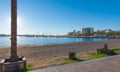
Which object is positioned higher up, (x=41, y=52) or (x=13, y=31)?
(x=13, y=31)

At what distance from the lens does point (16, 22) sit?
872cm

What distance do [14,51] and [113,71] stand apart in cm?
492

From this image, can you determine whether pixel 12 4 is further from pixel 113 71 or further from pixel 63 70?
pixel 113 71

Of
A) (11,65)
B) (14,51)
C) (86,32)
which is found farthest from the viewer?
(86,32)

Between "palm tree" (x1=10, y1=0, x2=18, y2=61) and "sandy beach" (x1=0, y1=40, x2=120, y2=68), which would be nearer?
"palm tree" (x1=10, y1=0, x2=18, y2=61)

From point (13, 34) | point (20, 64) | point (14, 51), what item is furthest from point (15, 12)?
point (20, 64)

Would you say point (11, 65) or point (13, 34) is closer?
point (11, 65)

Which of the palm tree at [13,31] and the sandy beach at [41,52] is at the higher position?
the palm tree at [13,31]

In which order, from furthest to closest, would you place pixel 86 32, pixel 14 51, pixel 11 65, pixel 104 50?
pixel 86 32
pixel 104 50
pixel 14 51
pixel 11 65

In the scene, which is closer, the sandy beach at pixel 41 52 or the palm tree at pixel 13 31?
the palm tree at pixel 13 31

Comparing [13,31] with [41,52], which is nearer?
[13,31]

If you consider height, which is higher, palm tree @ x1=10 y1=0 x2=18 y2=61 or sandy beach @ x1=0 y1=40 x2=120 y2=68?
palm tree @ x1=10 y1=0 x2=18 y2=61

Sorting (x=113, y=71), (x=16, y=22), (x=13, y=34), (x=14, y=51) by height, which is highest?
(x=16, y=22)

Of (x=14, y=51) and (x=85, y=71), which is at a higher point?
(x=14, y=51)
